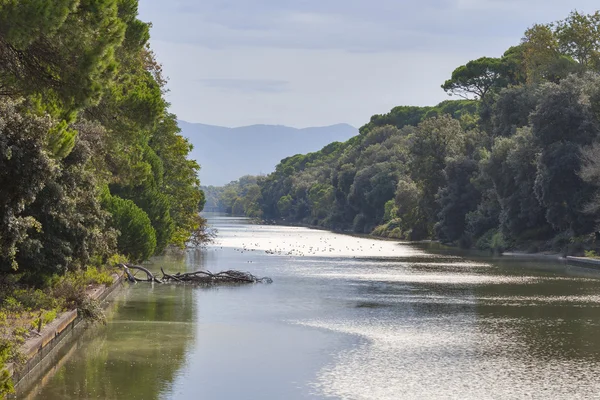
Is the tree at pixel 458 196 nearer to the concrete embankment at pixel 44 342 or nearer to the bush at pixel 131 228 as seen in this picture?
the bush at pixel 131 228

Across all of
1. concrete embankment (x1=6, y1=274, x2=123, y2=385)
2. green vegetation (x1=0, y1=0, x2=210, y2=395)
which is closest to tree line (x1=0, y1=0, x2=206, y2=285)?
green vegetation (x1=0, y1=0, x2=210, y2=395)

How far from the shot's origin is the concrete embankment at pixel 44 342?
1704 cm

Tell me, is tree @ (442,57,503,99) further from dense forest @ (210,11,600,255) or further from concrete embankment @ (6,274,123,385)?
concrete embankment @ (6,274,123,385)

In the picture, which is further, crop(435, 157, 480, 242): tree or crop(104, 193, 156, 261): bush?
crop(435, 157, 480, 242): tree

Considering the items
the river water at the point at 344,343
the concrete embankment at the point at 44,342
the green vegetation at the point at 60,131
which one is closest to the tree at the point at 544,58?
the river water at the point at 344,343

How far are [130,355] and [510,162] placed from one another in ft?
166

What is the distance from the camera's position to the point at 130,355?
20984 millimetres

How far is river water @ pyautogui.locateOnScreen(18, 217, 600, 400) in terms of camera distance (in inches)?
696

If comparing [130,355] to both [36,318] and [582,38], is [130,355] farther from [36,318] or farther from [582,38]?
[582,38]

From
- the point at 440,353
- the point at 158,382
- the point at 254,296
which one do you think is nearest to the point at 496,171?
the point at 254,296

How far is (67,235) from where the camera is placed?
24781mm

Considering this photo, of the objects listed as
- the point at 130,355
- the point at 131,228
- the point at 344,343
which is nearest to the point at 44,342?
the point at 130,355

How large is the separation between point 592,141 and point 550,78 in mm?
21386

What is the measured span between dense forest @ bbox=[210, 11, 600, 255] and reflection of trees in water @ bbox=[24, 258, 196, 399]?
118 feet
